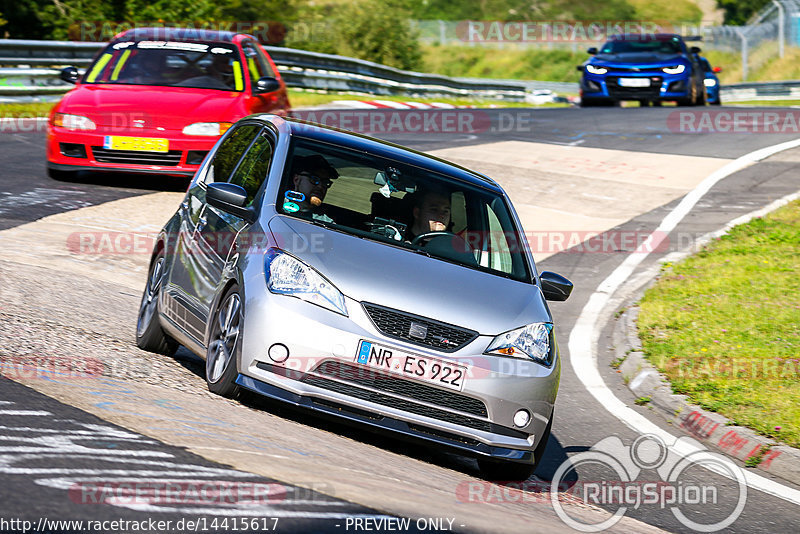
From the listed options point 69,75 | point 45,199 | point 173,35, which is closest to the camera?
point 45,199

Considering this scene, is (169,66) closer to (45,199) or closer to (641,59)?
(45,199)

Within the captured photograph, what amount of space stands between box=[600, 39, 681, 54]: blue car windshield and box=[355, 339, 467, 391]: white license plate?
72.3ft

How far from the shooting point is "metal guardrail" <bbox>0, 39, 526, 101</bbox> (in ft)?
67.3

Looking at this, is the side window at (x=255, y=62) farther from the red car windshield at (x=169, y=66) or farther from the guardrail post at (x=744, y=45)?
the guardrail post at (x=744, y=45)

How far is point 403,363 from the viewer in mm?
5582

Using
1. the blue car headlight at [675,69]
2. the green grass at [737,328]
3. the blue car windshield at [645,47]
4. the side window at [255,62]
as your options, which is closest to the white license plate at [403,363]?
the green grass at [737,328]

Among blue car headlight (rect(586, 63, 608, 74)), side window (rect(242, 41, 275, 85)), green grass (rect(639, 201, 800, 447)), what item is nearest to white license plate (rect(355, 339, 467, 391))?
green grass (rect(639, 201, 800, 447))

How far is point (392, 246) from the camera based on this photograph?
20.6 ft

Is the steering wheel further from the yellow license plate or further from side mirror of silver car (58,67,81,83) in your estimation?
side mirror of silver car (58,67,81,83)

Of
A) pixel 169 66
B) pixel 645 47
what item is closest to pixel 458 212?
pixel 169 66

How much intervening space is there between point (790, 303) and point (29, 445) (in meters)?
8.07

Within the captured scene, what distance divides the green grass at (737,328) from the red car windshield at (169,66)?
5702 millimetres

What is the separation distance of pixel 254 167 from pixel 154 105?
6.04m

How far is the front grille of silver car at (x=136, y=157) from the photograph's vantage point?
1250 centimetres
